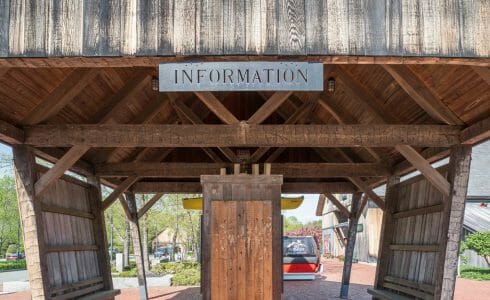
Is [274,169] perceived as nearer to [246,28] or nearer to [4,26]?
[246,28]

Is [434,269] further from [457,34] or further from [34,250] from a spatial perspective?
[34,250]

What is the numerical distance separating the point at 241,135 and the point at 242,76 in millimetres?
2497

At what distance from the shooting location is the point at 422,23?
4.63 m

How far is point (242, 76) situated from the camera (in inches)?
182

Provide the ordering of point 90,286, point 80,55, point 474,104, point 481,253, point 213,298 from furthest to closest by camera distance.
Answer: point 481,253 → point 90,286 → point 213,298 → point 474,104 → point 80,55

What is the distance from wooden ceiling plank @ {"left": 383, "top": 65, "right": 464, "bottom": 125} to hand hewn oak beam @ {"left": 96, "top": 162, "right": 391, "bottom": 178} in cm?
350

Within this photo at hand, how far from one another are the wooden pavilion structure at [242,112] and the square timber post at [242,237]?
1.39 feet

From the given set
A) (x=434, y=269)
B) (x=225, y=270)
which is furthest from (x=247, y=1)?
(x=434, y=269)

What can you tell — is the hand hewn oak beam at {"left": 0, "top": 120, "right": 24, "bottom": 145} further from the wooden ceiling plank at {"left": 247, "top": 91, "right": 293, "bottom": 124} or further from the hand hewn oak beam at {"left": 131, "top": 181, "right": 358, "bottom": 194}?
the hand hewn oak beam at {"left": 131, "top": 181, "right": 358, "bottom": 194}

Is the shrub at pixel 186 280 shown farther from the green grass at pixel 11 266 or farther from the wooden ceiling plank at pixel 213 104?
the green grass at pixel 11 266

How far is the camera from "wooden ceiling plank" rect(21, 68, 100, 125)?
23.6 ft

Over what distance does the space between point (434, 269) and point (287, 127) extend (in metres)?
3.03

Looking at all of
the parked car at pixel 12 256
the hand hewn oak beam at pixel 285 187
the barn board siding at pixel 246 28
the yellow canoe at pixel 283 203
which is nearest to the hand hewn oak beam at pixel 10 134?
the barn board siding at pixel 246 28

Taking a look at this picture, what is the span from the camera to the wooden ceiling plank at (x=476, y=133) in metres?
6.66
